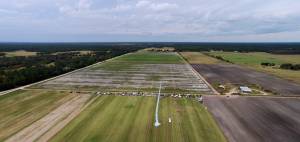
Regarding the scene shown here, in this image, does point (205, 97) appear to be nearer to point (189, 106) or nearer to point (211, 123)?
point (189, 106)

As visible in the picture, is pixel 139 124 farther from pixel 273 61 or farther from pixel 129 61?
pixel 273 61

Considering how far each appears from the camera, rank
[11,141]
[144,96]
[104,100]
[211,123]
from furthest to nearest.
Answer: [144,96] → [104,100] → [211,123] → [11,141]

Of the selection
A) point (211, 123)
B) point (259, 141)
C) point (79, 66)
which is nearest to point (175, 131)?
point (211, 123)

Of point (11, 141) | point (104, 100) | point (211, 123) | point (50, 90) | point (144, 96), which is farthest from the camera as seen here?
point (50, 90)

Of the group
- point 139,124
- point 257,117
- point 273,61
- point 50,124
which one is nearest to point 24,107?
point 50,124

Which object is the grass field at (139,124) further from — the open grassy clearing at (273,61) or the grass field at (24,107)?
the open grassy clearing at (273,61)

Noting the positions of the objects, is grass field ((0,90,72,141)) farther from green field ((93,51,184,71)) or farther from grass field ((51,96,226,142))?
green field ((93,51,184,71))
